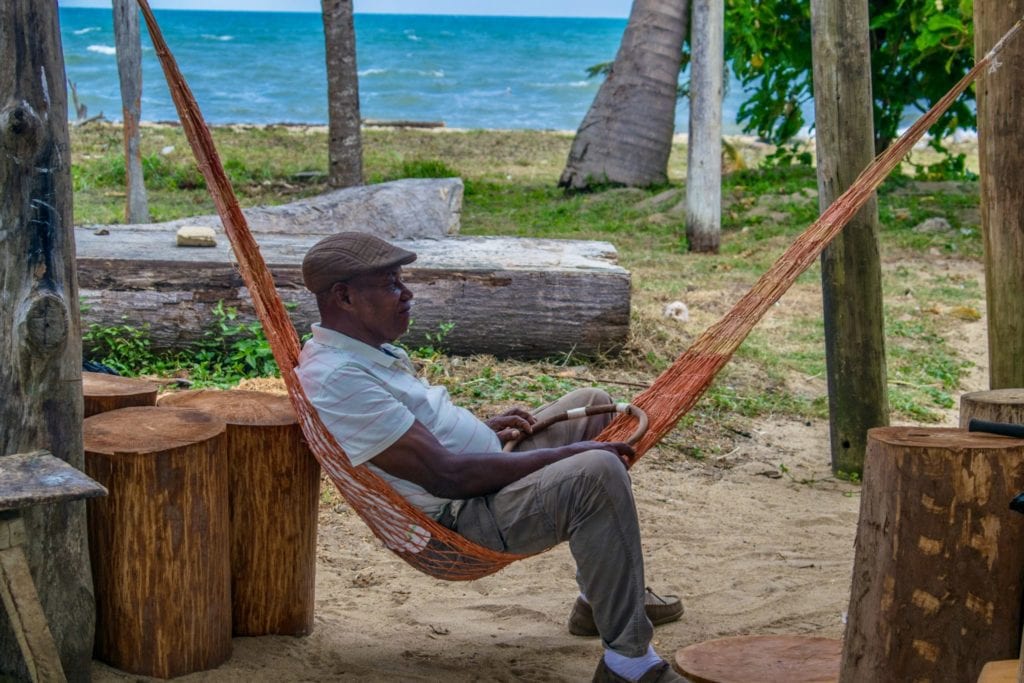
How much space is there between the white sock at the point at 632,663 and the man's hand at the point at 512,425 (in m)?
0.72

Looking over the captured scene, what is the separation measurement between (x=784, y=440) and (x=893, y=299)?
270 centimetres

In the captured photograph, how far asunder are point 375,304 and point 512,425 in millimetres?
602

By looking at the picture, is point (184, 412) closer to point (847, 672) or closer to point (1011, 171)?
point (847, 672)

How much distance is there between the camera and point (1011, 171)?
11.4 ft

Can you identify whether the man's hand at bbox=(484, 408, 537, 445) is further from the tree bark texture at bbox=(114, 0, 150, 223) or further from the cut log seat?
the tree bark texture at bbox=(114, 0, 150, 223)

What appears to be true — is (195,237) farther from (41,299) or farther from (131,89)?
(41,299)

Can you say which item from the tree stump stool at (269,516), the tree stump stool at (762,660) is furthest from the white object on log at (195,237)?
the tree stump stool at (762,660)

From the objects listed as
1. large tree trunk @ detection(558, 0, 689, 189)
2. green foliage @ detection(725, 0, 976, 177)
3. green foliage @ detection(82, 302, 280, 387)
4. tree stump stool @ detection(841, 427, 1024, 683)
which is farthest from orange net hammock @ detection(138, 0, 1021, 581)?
large tree trunk @ detection(558, 0, 689, 189)

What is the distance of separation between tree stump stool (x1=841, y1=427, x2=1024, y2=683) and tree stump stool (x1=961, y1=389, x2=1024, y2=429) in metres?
0.24

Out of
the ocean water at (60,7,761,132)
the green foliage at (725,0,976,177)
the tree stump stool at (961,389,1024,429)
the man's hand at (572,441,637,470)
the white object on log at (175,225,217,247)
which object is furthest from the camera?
the ocean water at (60,7,761,132)

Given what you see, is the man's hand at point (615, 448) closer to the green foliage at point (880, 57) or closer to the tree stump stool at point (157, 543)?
the tree stump stool at point (157, 543)

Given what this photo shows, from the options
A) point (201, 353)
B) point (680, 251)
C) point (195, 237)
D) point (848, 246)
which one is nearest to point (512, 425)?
point (848, 246)

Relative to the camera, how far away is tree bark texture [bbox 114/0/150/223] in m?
7.86

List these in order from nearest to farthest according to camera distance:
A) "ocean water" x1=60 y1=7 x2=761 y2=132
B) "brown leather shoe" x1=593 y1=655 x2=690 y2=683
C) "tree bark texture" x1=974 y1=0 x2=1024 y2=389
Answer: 1. "brown leather shoe" x1=593 y1=655 x2=690 y2=683
2. "tree bark texture" x1=974 y1=0 x2=1024 y2=389
3. "ocean water" x1=60 y1=7 x2=761 y2=132
